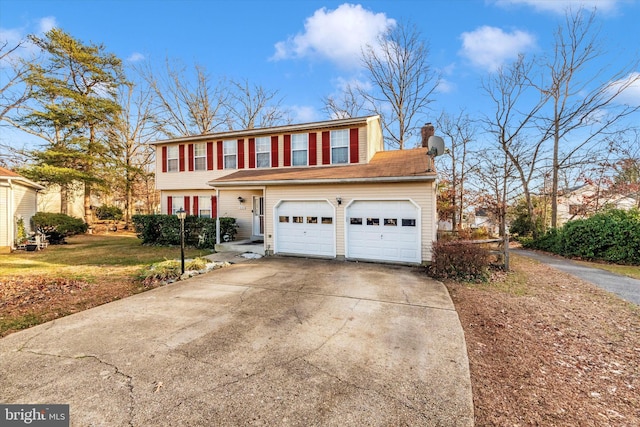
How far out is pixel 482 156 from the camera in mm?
20062

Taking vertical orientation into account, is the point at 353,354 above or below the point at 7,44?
A: below

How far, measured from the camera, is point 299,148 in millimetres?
13281

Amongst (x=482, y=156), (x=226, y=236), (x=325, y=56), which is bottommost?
(x=226, y=236)

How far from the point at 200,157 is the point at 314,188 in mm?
8282

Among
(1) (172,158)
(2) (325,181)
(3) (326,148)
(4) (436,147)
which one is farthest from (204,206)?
(4) (436,147)

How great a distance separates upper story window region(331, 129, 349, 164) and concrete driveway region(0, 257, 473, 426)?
7663 mm

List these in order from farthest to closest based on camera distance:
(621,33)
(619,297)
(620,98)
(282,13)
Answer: (620,98)
(621,33)
(282,13)
(619,297)

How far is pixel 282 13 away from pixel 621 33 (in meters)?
16.4

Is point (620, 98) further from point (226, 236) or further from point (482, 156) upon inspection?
point (226, 236)

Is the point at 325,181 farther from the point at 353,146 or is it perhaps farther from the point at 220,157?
the point at 220,157

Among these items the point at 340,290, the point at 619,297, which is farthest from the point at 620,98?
the point at 340,290

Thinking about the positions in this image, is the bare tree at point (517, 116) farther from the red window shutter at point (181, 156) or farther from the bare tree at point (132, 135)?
the bare tree at point (132, 135)

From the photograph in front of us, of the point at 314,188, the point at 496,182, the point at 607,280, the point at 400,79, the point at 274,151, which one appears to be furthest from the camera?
the point at 400,79

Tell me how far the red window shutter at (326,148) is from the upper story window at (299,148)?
0.84 metres
